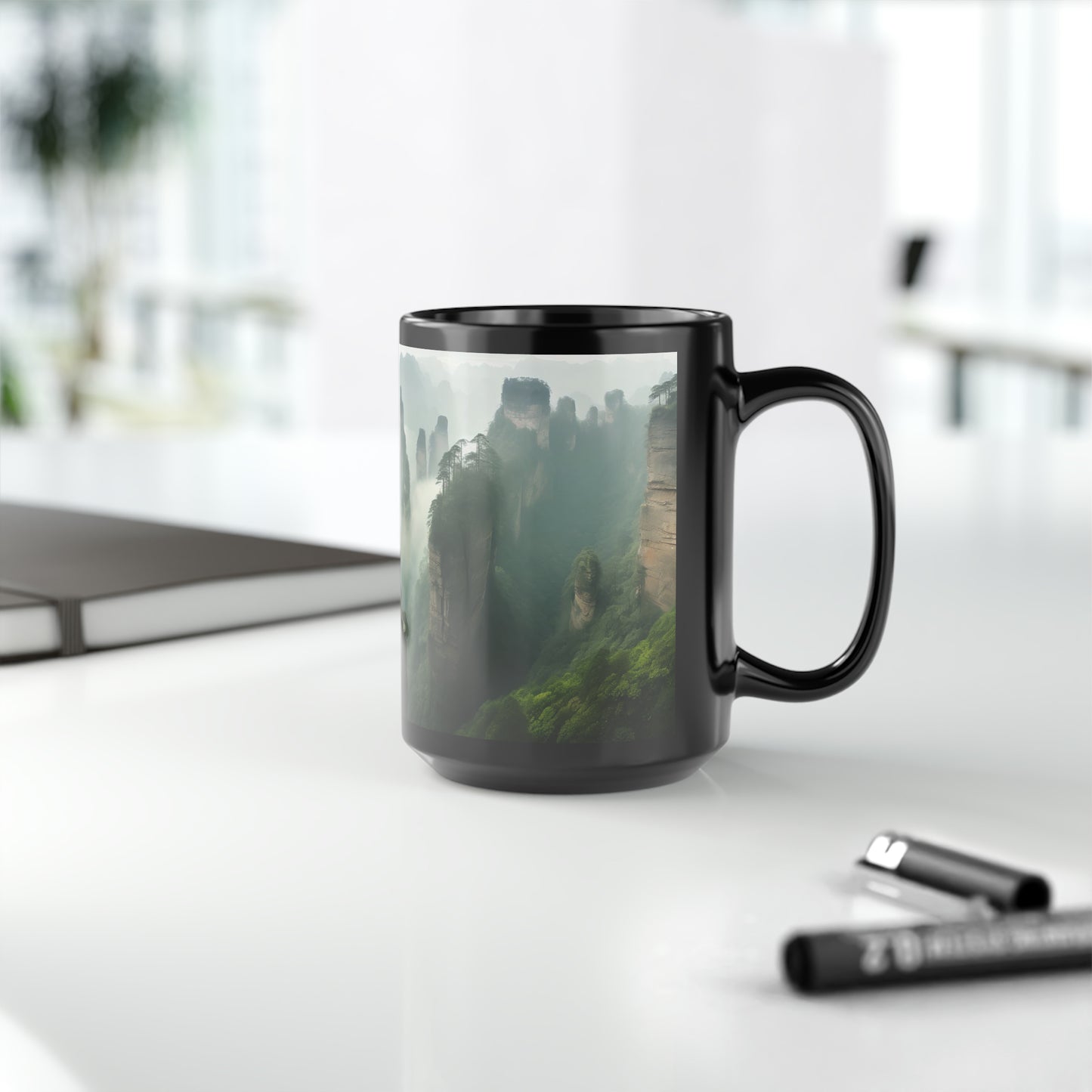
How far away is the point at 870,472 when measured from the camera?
458 millimetres

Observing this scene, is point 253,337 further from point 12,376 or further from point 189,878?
point 189,878

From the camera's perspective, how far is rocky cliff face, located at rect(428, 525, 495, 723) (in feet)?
1.43

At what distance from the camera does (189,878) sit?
0.39 m

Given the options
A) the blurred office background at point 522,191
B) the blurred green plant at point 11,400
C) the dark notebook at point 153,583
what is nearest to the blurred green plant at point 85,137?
the blurred office background at point 522,191

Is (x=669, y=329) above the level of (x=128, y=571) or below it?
above

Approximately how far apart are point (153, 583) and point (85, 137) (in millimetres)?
5491

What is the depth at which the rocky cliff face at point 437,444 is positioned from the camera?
1.45 ft

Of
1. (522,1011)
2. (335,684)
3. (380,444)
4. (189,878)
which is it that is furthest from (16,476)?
(522,1011)

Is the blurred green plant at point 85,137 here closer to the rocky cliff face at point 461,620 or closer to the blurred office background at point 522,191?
the blurred office background at point 522,191

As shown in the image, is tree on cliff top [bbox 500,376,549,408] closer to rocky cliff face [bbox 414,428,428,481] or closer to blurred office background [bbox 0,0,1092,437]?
rocky cliff face [bbox 414,428,428,481]

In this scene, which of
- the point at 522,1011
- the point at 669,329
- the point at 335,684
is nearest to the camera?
the point at 522,1011

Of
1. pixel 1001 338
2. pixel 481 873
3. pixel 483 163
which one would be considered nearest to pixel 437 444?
pixel 481 873

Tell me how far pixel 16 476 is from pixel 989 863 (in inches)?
42.3

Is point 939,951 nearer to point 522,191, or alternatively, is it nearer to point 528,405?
point 528,405
